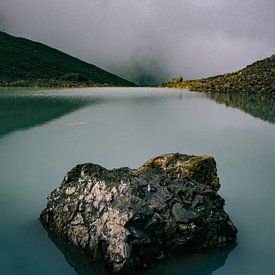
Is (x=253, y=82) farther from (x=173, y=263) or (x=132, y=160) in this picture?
(x=173, y=263)

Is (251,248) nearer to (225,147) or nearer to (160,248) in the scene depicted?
(160,248)

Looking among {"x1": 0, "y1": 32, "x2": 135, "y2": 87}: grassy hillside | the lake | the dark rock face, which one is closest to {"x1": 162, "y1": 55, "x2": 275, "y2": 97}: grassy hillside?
the lake

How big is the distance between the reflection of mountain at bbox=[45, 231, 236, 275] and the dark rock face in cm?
13

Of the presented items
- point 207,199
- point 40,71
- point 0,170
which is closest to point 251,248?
point 207,199

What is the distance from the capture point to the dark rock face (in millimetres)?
8773

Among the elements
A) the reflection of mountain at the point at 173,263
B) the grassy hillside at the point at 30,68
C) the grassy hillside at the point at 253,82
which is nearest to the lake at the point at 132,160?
the reflection of mountain at the point at 173,263

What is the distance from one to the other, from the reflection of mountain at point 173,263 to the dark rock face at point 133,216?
0.13m

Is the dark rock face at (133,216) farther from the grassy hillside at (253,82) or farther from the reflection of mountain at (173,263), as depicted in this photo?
the grassy hillside at (253,82)

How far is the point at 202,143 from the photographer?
23.2 meters

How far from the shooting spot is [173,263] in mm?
9016

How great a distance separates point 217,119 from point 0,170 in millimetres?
22092

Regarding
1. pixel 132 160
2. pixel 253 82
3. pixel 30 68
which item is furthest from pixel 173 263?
pixel 30 68

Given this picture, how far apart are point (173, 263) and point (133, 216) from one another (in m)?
1.26

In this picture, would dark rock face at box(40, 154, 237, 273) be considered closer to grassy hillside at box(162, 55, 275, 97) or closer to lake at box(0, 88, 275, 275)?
lake at box(0, 88, 275, 275)
